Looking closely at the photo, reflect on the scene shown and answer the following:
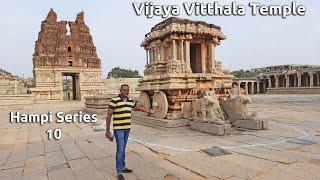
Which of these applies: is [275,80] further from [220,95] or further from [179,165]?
[179,165]

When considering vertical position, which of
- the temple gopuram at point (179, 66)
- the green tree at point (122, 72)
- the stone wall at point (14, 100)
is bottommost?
the stone wall at point (14, 100)

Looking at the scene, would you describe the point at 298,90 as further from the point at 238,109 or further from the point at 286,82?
the point at 238,109

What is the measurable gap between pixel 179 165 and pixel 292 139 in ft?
10.2

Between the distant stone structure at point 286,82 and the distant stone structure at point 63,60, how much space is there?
21.4 metres

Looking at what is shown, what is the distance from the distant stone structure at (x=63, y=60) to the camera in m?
34.9

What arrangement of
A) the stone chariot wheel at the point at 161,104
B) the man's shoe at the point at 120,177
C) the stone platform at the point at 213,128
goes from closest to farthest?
the man's shoe at the point at 120,177 → the stone platform at the point at 213,128 → the stone chariot wheel at the point at 161,104

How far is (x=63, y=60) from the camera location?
36.4 metres

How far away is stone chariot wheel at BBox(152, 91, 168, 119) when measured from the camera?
27.4 feet

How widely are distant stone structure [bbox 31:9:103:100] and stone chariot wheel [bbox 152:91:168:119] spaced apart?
29027 mm

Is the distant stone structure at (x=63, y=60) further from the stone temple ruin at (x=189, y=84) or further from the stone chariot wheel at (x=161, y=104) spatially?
the stone chariot wheel at (x=161, y=104)

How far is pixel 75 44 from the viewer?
125 feet

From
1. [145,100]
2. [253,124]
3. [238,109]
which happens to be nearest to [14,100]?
[145,100]

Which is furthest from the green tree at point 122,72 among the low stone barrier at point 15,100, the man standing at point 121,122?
the man standing at point 121,122

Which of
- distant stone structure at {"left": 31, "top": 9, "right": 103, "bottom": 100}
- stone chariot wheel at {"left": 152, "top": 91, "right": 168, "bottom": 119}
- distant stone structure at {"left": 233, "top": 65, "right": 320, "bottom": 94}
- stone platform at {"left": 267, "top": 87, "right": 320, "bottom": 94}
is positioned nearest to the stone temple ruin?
stone chariot wheel at {"left": 152, "top": 91, "right": 168, "bottom": 119}
